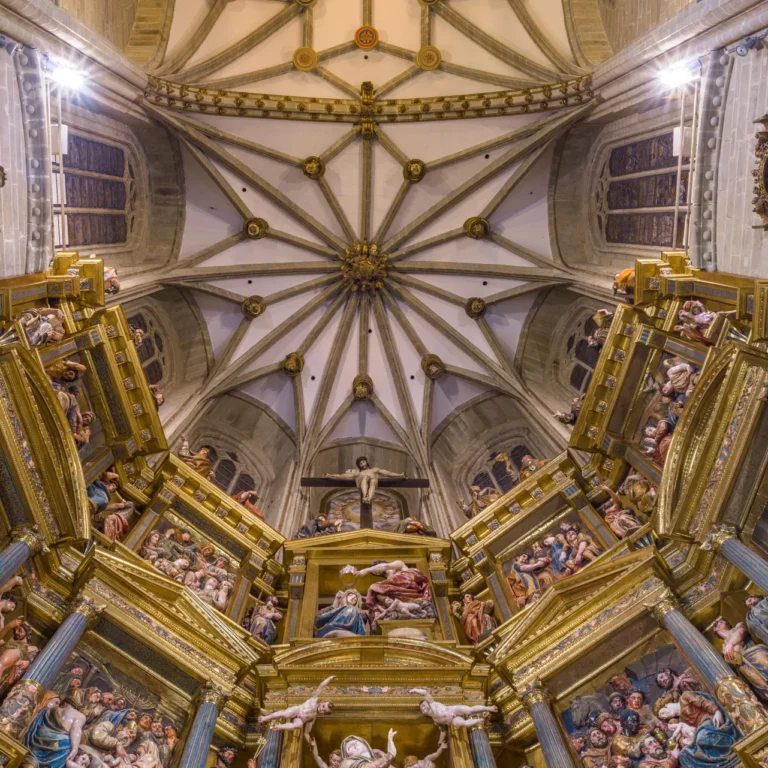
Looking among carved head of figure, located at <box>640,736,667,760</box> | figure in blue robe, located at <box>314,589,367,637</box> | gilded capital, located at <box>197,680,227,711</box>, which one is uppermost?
figure in blue robe, located at <box>314,589,367,637</box>

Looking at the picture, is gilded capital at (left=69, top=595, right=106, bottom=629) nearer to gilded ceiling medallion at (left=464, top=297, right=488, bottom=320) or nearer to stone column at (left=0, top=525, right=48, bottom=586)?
stone column at (left=0, top=525, right=48, bottom=586)

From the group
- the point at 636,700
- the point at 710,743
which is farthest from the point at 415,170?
the point at 710,743

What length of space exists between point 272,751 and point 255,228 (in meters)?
16.8

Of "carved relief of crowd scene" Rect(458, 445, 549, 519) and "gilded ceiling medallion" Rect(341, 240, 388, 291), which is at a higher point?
"gilded ceiling medallion" Rect(341, 240, 388, 291)

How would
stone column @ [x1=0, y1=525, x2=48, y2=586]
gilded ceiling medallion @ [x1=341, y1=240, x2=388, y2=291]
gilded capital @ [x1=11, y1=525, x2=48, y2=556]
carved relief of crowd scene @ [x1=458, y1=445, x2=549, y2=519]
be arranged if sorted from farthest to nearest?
1. gilded ceiling medallion @ [x1=341, y1=240, x2=388, y2=291]
2. carved relief of crowd scene @ [x1=458, y1=445, x2=549, y2=519]
3. gilded capital @ [x1=11, y1=525, x2=48, y2=556]
4. stone column @ [x1=0, y1=525, x2=48, y2=586]

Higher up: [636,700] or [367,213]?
[367,213]

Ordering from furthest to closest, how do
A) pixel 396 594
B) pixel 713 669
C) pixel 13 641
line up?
pixel 396 594 → pixel 13 641 → pixel 713 669

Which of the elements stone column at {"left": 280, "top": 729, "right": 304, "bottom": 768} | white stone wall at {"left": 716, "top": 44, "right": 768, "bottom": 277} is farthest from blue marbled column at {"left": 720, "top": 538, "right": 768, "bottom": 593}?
stone column at {"left": 280, "top": 729, "right": 304, "bottom": 768}

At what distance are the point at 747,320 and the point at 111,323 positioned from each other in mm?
11683

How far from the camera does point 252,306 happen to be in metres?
26.5

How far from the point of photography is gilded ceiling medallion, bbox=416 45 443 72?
25.7m

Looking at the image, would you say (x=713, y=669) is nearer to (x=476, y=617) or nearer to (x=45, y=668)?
(x=476, y=617)

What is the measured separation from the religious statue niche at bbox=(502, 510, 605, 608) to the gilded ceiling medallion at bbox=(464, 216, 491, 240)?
10466 millimetres

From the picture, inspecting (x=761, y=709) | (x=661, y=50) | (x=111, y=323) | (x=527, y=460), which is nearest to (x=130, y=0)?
(x=111, y=323)
